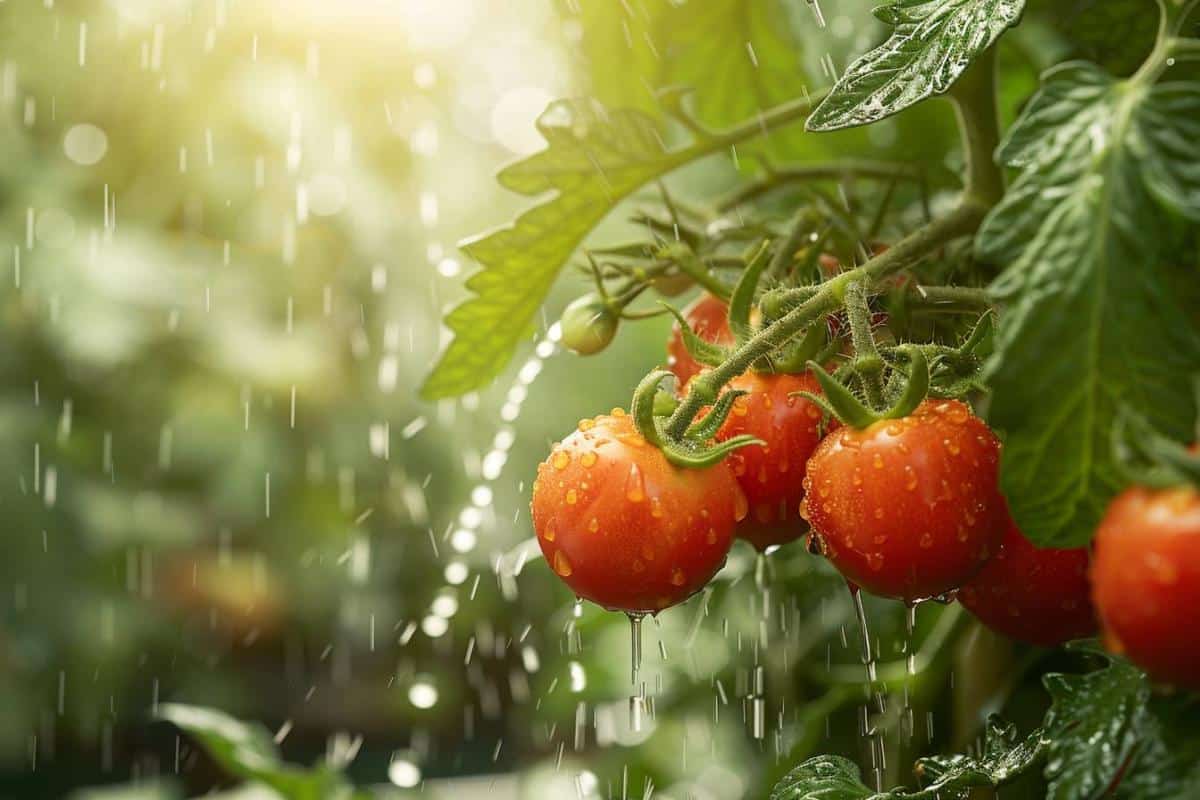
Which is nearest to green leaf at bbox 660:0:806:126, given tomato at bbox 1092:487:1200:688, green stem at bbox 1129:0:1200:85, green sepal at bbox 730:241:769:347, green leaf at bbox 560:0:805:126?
green leaf at bbox 560:0:805:126

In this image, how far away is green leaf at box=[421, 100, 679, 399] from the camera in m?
0.60

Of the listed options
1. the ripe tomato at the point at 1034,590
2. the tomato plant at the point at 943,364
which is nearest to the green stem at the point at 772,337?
the tomato plant at the point at 943,364

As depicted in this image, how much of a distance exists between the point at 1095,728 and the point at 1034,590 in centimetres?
12

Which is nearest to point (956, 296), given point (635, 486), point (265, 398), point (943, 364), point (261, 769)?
point (943, 364)

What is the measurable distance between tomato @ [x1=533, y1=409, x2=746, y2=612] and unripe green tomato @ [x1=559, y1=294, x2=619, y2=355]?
0.44 feet

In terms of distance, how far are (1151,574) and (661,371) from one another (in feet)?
0.74

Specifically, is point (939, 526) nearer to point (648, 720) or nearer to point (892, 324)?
point (892, 324)

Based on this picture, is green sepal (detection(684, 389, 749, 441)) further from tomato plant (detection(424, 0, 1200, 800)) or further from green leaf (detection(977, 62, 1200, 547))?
green leaf (detection(977, 62, 1200, 547))

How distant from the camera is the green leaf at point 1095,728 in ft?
1.09

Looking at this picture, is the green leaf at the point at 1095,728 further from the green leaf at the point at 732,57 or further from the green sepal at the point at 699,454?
the green leaf at the point at 732,57

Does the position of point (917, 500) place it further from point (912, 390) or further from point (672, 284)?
point (672, 284)

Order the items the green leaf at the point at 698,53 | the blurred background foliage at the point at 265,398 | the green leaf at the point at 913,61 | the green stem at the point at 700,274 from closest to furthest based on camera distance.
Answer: the green leaf at the point at 913,61 → the green stem at the point at 700,274 → the green leaf at the point at 698,53 → the blurred background foliage at the point at 265,398

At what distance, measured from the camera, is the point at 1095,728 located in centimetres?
35

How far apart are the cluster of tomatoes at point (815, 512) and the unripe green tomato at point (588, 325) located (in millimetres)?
105
